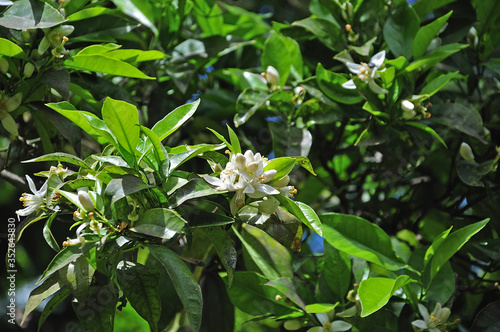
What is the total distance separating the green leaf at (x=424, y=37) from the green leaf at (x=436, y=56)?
22 mm

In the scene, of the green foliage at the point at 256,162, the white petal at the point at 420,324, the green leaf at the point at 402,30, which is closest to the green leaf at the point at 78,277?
the green foliage at the point at 256,162

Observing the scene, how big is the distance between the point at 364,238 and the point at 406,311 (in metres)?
0.17

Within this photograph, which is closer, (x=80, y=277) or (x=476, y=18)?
(x=80, y=277)

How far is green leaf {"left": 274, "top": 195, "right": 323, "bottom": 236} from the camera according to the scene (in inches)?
34.8

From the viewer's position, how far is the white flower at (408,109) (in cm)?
117

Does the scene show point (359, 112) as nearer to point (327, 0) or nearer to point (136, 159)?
point (327, 0)

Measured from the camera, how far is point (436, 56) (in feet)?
4.08

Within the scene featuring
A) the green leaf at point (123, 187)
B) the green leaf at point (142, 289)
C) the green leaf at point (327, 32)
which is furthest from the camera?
the green leaf at point (327, 32)

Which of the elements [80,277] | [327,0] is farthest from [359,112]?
[80,277]

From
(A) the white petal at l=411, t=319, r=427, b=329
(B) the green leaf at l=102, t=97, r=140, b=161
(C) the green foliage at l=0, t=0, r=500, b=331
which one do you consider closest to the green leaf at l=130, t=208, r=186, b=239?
(C) the green foliage at l=0, t=0, r=500, b=331

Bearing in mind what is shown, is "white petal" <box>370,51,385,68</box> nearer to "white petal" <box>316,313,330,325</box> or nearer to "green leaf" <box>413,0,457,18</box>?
"green leaf" <box>413,0,457,18</box>

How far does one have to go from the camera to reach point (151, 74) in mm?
1374

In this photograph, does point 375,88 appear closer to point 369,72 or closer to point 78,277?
point 369,72

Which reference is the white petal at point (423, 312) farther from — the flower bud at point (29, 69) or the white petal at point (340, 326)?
the flower bud at point (29, 69)
